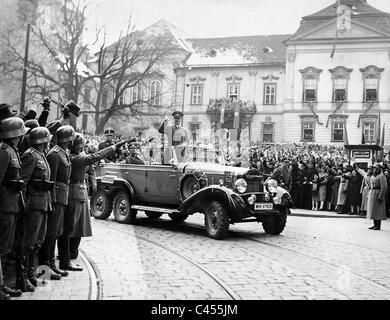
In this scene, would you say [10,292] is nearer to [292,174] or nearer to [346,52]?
[292,174]

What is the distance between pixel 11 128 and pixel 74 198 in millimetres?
1938

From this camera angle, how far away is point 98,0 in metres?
16.1

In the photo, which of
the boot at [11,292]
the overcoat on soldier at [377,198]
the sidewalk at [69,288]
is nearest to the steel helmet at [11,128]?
the sidewalk at [69,288]

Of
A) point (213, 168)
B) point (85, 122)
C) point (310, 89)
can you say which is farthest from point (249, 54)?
point (213, 168)

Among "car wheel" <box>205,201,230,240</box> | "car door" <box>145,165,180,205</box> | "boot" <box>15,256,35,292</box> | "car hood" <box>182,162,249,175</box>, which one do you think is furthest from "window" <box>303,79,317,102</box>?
"boot" <box>15,256,35,292</box>

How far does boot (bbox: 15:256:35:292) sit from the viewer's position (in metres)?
5.00

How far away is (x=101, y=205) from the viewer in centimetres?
1194

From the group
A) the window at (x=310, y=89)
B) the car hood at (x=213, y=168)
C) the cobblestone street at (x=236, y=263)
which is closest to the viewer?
the cobblestone street at (x=236, y=263)

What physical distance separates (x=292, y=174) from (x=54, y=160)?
13.6m

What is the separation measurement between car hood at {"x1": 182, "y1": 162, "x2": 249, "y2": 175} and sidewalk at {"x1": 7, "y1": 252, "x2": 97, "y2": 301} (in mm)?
4212

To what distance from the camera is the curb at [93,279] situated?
500 centimetres

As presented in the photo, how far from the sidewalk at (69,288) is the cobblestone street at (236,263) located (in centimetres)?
16

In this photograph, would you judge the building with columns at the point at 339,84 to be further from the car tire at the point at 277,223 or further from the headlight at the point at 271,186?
the car tire at the point at 277,223
